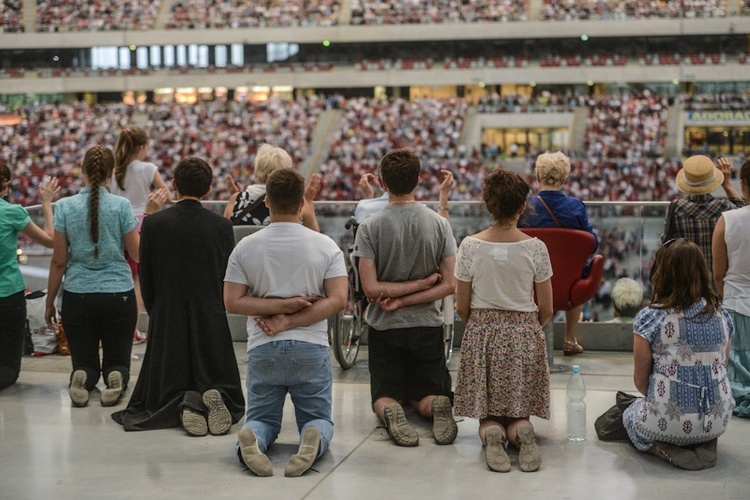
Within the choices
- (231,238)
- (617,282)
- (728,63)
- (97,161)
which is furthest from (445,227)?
(728,63)

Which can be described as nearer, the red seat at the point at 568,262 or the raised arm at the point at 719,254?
the raised arm at the point at 719,254

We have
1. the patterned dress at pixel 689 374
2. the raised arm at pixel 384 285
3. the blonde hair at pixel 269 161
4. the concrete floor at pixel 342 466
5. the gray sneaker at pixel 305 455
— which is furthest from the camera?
the blonde hair at pixel 269 161

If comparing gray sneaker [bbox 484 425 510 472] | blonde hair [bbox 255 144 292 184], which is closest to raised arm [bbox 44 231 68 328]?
blonde hair [bbox 255 144 292 184]

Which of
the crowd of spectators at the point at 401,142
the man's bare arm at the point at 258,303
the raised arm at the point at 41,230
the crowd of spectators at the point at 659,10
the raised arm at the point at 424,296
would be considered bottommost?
the crowd of spectators at the point at 401,142

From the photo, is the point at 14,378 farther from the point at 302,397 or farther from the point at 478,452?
the point at 478,452

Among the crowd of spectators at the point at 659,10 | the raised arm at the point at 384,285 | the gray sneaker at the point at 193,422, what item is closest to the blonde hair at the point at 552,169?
the raised arm at the point at 384,285

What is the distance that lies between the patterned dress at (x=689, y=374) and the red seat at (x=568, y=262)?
1828 mm

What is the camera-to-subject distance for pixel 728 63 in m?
48.3

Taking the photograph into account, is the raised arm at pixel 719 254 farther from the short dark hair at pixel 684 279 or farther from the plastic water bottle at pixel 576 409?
the plastic water bottle at pixel 576 409

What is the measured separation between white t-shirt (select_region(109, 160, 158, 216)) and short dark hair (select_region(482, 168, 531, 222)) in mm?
3547

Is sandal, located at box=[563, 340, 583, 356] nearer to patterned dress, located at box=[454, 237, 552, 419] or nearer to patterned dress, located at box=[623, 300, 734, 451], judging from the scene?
patterned dress, located at box=[454, 237, 552, 419]

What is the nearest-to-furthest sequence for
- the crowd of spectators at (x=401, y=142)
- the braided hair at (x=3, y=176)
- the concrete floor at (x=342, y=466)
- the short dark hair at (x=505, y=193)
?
the concrete floor at (x=342, y=466)
the short dark hair at (x=505, y=193)
the braided hair at (x=3, y=176)
the crowd of spectators at (x=401, y=142)

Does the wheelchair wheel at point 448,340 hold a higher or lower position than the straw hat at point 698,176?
lower

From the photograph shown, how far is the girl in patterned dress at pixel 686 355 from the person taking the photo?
497 centimetres
